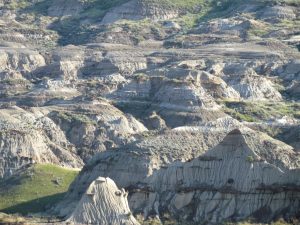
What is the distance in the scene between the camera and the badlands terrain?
2680 inches

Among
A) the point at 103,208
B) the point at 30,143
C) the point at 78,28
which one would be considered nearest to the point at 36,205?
the point at 103,208

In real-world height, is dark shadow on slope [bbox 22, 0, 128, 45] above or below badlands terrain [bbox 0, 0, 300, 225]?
below

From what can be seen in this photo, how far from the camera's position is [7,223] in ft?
203

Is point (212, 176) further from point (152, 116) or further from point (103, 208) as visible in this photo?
point (152, 116)

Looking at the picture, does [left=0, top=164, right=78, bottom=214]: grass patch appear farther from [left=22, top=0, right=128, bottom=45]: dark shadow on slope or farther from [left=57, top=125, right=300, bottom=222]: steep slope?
[left=22, top=0, right=128, bottom=45]: dark shadow on slope

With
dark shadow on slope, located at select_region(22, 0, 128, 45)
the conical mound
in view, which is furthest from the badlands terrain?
dark shadow on slope, located at select_region(22, 0, 128, 45)

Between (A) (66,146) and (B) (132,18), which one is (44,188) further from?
(B) (132,18)

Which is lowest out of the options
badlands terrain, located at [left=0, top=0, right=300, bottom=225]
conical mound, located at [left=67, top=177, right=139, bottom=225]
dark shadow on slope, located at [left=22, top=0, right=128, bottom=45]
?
dark shadow on slope, located at [left=22, top=0, right=128, bottom=45]

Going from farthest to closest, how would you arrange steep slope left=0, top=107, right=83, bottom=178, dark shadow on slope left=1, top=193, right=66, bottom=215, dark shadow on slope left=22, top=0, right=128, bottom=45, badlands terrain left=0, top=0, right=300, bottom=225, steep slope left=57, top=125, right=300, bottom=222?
1. dark shadow on slope left=22, top=0, right=128, bottom=45
2. steep slope left=0, top=107, right=83, bottom=178
3. dark shadow on slope left=1, top=193, right=66, bottom=215
4. badlands terrain left=0, top=0, right=300, bottom=225
5. steep slope left=57, top=125, right=300, bottom=222

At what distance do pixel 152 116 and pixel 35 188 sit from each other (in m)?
33.5

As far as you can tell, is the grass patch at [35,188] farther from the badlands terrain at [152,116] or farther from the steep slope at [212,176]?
the steep slope at [212,176]

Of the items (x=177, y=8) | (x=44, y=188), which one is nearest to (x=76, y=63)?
(x=177, y=8)

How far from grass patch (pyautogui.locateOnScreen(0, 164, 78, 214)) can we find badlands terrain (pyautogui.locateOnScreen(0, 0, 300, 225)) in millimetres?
137

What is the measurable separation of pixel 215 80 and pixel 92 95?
36.1ft
